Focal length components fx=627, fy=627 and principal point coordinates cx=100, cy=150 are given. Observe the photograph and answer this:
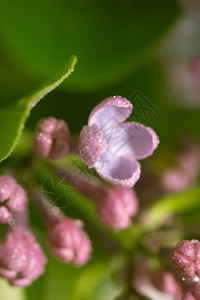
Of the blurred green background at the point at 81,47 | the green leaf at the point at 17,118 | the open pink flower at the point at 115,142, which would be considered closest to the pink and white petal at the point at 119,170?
the open pink flower at the point at 115,142

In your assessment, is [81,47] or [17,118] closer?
[17,118]

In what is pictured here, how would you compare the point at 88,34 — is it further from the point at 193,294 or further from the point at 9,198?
the point at 193,294

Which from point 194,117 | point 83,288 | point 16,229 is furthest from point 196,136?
point 16,229

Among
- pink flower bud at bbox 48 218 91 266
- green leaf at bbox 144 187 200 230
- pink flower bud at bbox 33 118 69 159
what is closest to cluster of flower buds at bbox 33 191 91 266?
pink flower bud at bbox 48 218 91 266

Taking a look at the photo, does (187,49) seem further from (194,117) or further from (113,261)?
(113,261)

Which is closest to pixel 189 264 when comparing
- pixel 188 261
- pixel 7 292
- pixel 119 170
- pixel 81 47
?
pixel 188 261

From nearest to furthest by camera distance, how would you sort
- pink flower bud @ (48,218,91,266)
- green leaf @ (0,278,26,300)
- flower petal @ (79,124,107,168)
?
flower petal @ (79,124,107,168), pink flower bud @ (48,218,91,266), green leaf @ (0,278,26,300)

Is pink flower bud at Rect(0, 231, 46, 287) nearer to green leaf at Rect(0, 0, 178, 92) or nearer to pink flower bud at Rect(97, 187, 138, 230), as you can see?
pink flower bud at Rect(97, 187, 138, 230)
